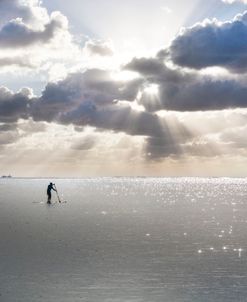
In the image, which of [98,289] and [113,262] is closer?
[98,289]

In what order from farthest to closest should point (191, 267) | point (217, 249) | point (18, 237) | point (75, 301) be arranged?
point (18, 237)
point (217, 249)
point (191, 267)
point (75, 301)

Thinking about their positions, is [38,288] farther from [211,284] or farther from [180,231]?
[180,231]

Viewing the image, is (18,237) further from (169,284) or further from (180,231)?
(169,284)

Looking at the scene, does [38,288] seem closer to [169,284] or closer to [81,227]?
[169,284]

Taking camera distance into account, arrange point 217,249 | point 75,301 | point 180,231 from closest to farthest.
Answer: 1. point 75,301
2. point 217,249
3. point 180,231

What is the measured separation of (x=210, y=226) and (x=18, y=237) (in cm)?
2659

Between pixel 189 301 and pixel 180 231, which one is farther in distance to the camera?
pixel 180 231

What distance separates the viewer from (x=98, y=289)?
31.8 metres

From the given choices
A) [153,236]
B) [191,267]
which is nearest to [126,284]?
[191,267]

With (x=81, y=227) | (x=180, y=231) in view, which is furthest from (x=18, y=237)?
(x=180, y=231)

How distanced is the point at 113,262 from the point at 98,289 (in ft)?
30.5

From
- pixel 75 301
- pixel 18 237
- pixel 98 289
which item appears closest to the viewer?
pixel 75 301

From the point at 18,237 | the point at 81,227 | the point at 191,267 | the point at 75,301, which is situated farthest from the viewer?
the point at 81,227

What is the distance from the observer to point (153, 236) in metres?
57.7
